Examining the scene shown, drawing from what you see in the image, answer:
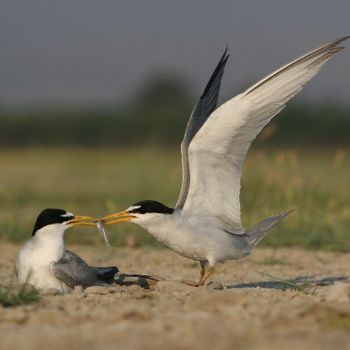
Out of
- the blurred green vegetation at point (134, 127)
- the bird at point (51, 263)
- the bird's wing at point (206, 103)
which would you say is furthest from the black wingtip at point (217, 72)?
the blurred green vegetation at point (134, 127)

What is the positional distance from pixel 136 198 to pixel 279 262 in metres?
6.12

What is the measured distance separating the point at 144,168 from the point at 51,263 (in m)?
14.3

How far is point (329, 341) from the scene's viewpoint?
4250 millimetres

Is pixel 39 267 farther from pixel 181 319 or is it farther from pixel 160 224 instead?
pixel 181 319

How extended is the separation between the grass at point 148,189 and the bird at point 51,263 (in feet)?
9.91

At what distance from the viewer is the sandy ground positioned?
4.20 metres

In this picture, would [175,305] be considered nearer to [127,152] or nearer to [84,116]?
[127,152]

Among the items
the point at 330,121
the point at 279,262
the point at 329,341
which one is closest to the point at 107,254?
the point at 279,262

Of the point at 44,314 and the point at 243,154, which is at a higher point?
the point at 243,154

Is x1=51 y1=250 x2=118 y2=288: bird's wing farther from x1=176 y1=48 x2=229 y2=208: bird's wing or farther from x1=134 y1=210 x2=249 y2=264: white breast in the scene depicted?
x1=176 y1=48 x2=229 y2=208: bird's wing

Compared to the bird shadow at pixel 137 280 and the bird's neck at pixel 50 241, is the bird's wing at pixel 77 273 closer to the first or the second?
the bird's neck at pixel 50 241

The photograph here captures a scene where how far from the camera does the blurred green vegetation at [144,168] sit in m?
10.1

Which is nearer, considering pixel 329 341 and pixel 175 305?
pixel 329 341

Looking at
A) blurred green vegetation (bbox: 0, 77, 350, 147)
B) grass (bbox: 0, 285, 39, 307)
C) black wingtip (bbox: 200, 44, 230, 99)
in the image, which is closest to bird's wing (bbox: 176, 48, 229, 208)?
black wingtip (bbox: 200, 44, 230, 99)
